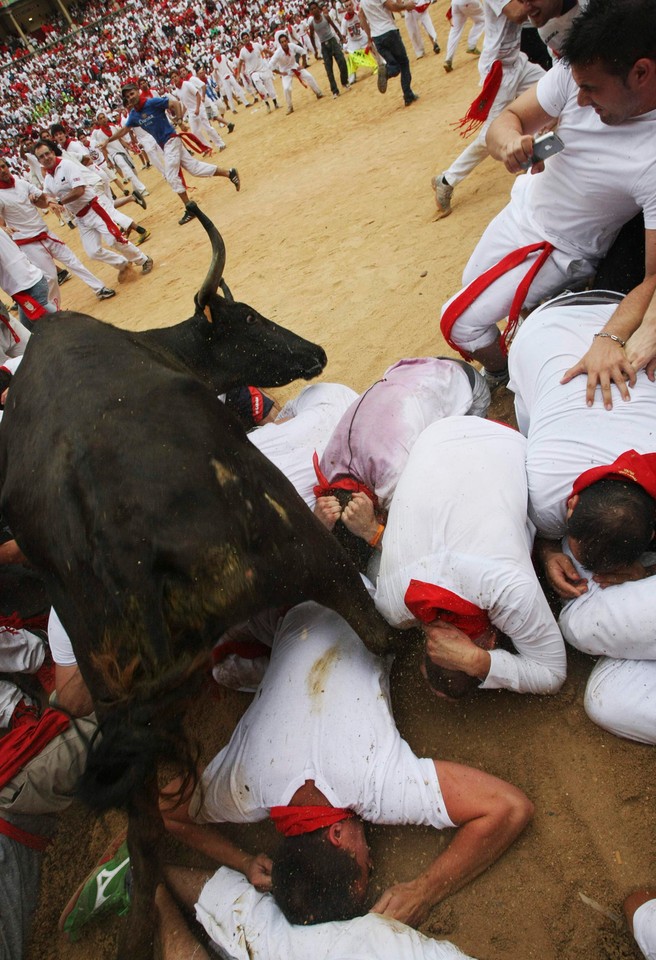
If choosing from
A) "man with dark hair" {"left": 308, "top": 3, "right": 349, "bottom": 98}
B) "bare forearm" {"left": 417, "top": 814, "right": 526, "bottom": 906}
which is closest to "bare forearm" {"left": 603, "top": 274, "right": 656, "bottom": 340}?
"bare forearm" {"left": 417, "top": 814, "right": 526, "bottom": 906}

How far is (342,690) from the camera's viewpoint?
89.4 inches

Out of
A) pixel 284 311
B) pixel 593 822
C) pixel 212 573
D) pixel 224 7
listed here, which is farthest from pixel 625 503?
pixel 224 7

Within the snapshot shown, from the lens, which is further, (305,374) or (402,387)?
(305,374)

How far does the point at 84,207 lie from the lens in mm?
8797

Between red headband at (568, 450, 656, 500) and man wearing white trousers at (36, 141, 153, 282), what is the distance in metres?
8.70

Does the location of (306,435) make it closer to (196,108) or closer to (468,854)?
(468,854)

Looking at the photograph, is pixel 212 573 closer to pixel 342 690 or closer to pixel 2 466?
pixel 342 690

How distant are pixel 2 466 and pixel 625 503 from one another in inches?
87.1

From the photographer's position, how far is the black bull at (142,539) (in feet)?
5.77

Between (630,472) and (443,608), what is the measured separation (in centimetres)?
74

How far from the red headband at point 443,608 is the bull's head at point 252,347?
1.83m

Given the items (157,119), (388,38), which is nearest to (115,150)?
(157,119)

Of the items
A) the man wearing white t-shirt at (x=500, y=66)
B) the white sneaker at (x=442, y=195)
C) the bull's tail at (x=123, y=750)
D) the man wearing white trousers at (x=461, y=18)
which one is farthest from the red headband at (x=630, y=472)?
the man wearing white trousers at (x=461, y=18)

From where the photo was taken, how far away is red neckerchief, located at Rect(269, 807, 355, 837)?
206 cm
